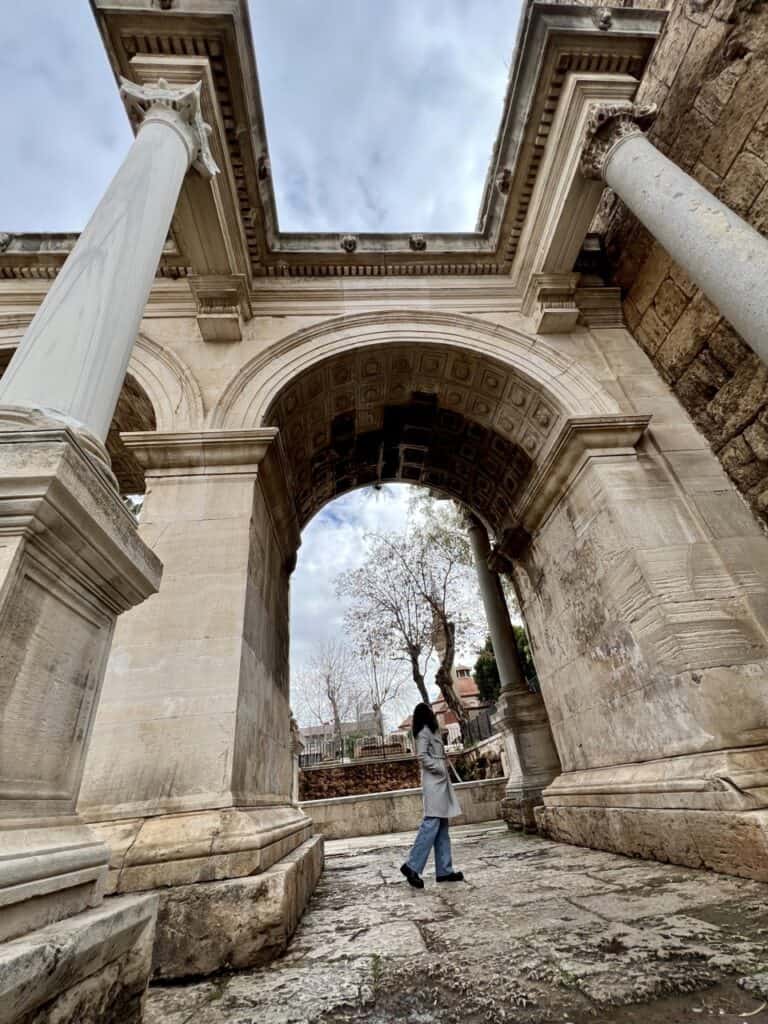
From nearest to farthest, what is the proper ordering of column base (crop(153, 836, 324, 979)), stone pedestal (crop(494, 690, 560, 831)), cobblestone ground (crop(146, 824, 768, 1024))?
cobblestone ground (crop(146, 824, 768, 1024)) → column base (crop(153, 836, 324, 979)) → stone pedestal (crop(494, 690, 560, 831))

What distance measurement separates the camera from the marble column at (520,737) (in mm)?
6938

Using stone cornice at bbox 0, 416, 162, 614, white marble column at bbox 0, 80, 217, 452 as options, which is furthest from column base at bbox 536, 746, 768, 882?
white marble column at bbox 0, 80, 217, 452

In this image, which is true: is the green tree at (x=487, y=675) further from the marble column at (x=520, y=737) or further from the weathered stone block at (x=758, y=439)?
the weathered stone block at (x=758, y=439)

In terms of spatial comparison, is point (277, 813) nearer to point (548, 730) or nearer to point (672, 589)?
point (672, 589)

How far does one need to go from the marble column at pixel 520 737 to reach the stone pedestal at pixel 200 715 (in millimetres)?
3830

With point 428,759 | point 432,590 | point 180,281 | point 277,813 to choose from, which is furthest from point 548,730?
point 432,590

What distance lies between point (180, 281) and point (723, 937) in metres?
7.62

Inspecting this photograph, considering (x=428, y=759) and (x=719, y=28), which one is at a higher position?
(x=719, y=28)

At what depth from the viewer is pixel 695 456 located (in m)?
5.17

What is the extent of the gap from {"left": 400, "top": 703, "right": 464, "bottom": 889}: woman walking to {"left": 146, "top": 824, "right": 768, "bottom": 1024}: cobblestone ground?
0.51m

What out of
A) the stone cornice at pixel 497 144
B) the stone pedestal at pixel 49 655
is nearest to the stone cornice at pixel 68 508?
the stone pedestal at pixel 49 655

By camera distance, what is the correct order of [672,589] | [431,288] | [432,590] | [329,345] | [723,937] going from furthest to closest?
[432,590] → [431,288] → [329,345] → [672,589] → [723,937]

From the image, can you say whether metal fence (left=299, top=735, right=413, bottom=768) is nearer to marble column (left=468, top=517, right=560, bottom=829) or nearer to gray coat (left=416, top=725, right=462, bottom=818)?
marble column (left=468, top=517, right=560, bottom=829)

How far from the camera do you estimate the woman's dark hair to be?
4531mm
